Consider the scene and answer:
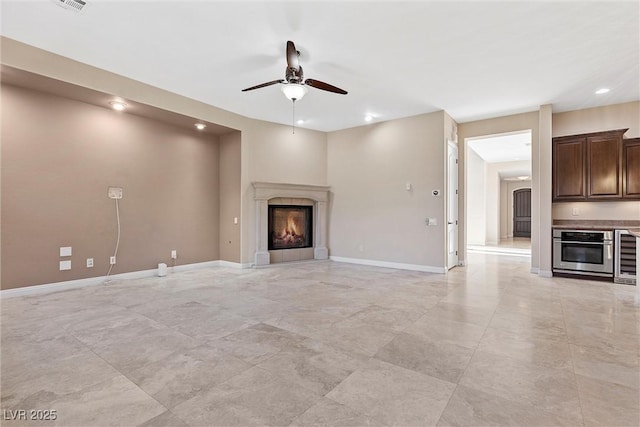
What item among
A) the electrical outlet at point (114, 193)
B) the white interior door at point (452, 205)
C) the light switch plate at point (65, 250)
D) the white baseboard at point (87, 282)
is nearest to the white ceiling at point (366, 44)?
the white interior door at point (452, 205)

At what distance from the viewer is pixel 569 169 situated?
5.72 meters

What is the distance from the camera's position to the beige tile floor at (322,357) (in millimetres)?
1778

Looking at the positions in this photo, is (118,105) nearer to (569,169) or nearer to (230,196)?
(230,196)

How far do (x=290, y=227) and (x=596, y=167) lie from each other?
6.16 metres

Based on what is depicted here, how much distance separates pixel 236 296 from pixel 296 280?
1.28 m

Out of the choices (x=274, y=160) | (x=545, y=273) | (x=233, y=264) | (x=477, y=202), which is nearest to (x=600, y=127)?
(x=545, y=273)

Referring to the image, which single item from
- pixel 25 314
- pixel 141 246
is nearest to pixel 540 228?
pixel 141 246

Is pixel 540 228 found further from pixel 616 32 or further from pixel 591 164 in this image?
pixel 616 32

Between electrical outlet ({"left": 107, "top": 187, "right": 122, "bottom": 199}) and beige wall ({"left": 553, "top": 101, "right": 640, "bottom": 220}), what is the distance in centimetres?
826

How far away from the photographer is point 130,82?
15.1 feet

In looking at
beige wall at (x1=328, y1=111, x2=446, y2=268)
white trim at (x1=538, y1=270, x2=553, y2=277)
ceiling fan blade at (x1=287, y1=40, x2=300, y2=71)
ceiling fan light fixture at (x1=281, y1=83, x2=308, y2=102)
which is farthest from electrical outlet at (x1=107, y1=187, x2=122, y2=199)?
white trim at (x1=538, y1=270, x2=553, y2=277)

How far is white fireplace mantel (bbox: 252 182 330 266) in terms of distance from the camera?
6533 millimetres

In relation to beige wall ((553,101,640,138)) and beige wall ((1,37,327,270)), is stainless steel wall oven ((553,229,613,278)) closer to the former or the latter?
beige wall ((553,101,640,138))

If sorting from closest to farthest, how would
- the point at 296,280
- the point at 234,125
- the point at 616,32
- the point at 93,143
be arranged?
the point at 616,32 < the point at 93,143 < the point at 296,280 < the point at 234,125
